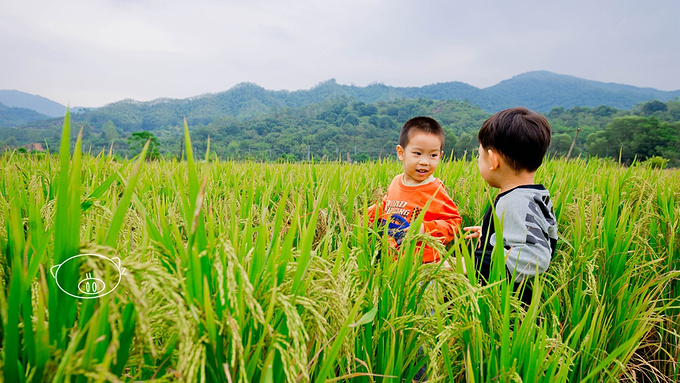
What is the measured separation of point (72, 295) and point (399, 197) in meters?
2.25

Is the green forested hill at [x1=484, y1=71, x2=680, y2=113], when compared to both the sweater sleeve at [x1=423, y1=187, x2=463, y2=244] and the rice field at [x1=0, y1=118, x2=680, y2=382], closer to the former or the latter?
the sweater sleeve at [x1=423, y1=187, x2=463, y2=244]

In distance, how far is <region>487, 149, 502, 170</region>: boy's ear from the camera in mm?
1848

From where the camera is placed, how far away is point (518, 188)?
1.78 metres

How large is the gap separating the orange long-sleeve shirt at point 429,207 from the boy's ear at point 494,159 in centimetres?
35

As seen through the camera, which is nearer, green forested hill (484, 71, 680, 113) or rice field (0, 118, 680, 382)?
rice field (0, 118, 680, 382)

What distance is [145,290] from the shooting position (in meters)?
0.50

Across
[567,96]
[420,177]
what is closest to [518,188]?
[420,177]

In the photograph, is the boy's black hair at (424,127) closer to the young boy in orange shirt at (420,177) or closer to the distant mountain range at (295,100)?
the young boy in orange shirt at (420,177)

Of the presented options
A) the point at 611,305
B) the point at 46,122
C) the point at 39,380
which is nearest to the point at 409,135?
the point at 611,305

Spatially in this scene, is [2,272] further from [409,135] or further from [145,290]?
[409,135]

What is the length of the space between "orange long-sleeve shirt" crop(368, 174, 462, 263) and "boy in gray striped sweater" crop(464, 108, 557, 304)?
0.35 metres

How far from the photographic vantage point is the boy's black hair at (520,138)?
178 centimetres

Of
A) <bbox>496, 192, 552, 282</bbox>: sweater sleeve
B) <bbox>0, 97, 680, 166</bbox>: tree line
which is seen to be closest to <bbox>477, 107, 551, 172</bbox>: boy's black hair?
<bbox>496, 192, 552, 282</bbox>: sweater sleeve

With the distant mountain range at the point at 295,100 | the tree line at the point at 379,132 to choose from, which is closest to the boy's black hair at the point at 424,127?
→ the tree line at the point at 379,132
